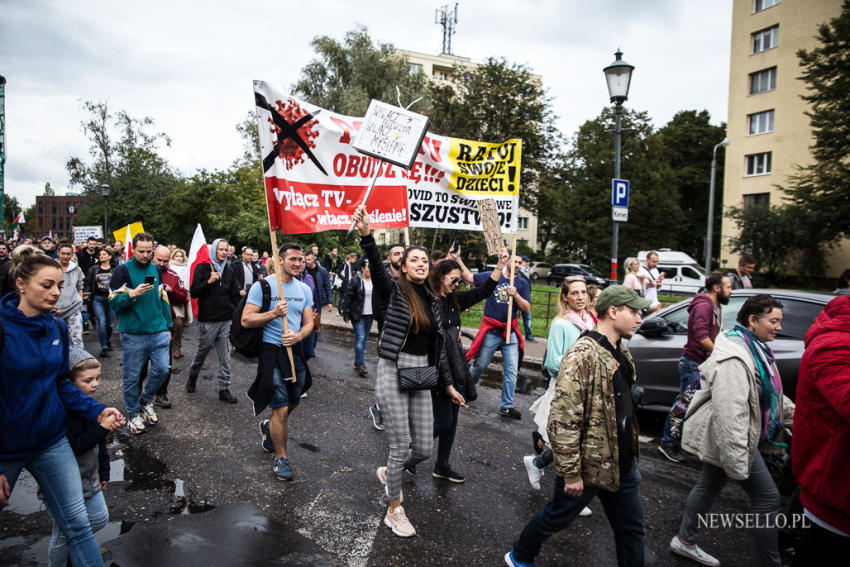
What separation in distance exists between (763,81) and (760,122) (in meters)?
2.78

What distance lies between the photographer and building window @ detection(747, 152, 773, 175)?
113ft

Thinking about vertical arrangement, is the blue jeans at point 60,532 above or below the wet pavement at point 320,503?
above

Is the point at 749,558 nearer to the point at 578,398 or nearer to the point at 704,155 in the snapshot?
the point at 578,398

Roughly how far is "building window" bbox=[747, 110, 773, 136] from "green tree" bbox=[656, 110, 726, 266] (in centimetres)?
1001

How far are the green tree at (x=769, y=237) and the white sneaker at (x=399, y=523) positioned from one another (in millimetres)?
32235

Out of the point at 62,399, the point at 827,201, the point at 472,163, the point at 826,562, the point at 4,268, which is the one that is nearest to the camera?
the point at 826,562

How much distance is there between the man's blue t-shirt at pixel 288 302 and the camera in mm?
4477

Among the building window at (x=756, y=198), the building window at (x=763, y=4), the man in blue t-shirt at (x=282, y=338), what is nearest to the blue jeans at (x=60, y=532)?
the man in blue t-shirt at (x=282, y=338)

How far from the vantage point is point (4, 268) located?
7.60 m

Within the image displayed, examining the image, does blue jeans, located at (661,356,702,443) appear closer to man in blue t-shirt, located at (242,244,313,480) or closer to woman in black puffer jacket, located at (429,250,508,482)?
woman in black puffer jacket, located at (429,250,508,482)

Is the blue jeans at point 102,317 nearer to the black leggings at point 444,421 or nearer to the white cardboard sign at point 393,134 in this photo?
the white cardboard sign at point 393,134

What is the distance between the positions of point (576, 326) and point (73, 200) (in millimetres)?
146230

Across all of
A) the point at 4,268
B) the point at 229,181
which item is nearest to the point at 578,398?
the point at 4,268

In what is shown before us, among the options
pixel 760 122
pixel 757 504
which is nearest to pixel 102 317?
pixel 757 504
